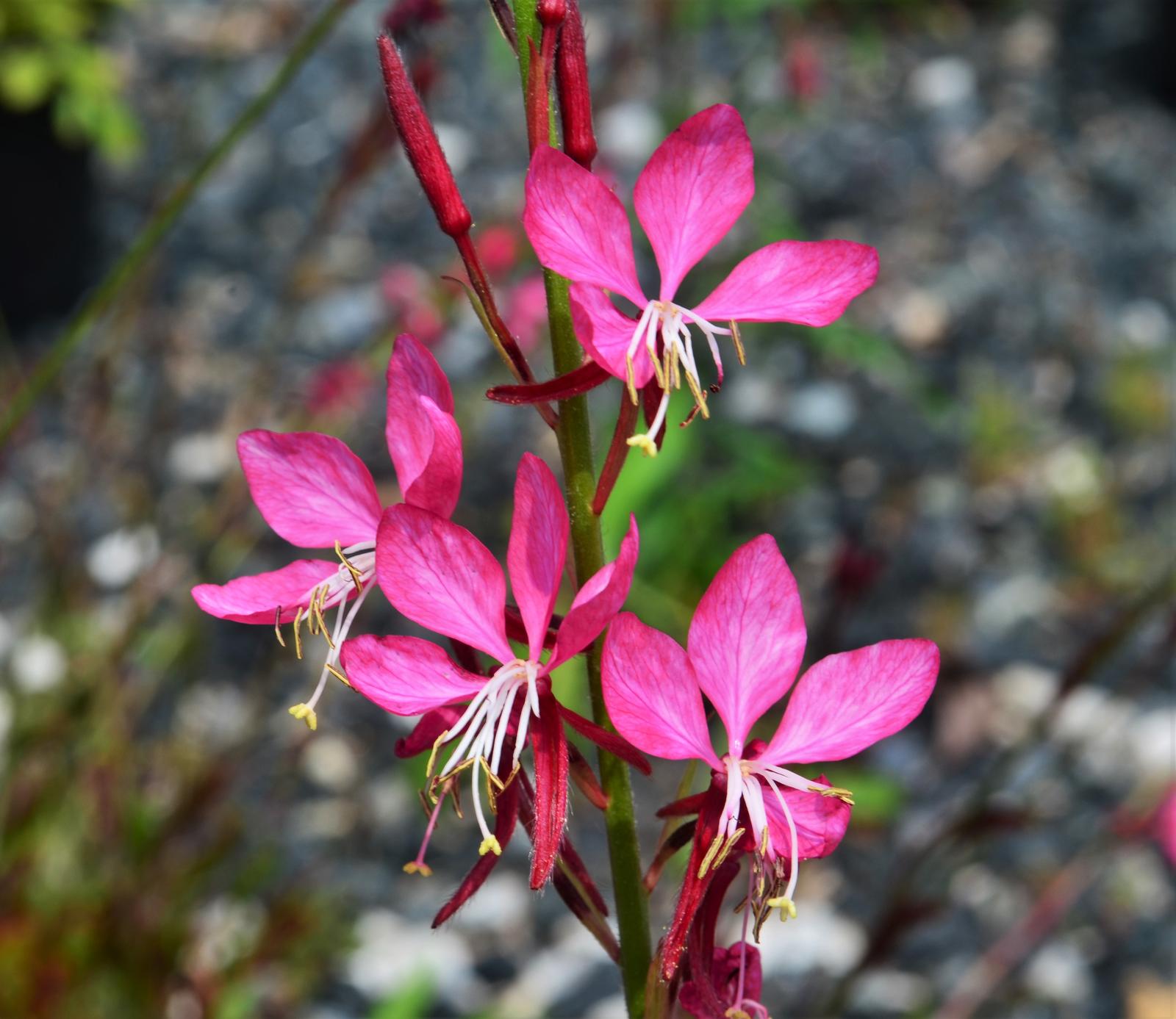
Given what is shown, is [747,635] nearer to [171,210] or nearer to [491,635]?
[491,635]

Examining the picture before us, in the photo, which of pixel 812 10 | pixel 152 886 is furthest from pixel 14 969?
pixel 812 10

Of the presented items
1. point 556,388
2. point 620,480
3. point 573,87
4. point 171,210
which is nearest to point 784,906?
point 556,388

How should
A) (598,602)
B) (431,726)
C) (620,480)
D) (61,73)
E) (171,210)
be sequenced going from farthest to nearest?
(61,73) < (620,480) < (171,210) < (431,726) < (598,602)

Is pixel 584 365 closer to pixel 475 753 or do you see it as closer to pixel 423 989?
pixel 475 753

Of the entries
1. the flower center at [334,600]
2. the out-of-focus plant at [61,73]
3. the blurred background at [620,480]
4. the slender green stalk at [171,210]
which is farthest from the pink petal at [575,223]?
the out-of-focus plant at [61,73]

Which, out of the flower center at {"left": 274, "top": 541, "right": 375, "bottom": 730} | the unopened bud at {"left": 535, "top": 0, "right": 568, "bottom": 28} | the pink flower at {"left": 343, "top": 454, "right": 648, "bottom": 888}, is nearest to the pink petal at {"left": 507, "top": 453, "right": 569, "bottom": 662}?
the pink flower at {"left": 343, "top": 454, "right": 648, "bottom": 888}

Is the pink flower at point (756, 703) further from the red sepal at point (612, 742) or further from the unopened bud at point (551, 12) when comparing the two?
the unopened bud at point (551, 12)
